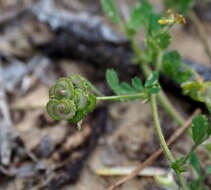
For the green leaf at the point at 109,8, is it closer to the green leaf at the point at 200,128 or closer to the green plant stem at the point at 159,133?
the green plant stem at the point at 159,133

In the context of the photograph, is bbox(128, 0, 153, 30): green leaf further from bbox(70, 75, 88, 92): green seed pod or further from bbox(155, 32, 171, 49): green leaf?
bbox(70, 75, 88, 92): green seed pod

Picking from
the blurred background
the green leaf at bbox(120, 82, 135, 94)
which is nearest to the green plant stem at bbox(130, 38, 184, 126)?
the blurred background

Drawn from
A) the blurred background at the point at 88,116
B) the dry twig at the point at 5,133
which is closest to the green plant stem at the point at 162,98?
the blurred background at the point at 88,116

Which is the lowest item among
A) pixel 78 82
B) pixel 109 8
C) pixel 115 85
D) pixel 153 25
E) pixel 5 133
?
pixel 5 133

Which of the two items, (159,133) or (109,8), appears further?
(109,8)

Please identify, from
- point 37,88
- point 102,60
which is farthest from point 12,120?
point 102,60

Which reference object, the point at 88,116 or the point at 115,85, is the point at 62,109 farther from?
the point at 88,116

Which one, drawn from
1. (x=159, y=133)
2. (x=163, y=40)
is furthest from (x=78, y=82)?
(x=163, y=40)
